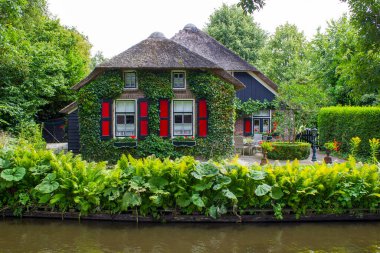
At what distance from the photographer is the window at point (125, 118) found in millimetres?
19578

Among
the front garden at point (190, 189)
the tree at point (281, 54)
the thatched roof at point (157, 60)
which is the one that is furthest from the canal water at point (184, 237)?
the tree at point (281, 54)

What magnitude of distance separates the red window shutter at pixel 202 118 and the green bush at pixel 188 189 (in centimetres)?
863

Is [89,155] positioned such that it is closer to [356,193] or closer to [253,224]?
[253,224]

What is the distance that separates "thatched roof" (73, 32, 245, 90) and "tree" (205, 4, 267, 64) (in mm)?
27249

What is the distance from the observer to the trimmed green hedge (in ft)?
66.7

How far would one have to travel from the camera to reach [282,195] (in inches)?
410

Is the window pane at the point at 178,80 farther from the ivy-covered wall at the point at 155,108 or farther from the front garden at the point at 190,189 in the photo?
the front garden at the point at 190,189

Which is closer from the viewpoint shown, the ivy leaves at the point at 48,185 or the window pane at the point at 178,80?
the ivy leaves at the point at 48,185

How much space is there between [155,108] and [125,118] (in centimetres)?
135

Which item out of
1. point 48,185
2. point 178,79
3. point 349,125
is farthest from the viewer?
point 349,125

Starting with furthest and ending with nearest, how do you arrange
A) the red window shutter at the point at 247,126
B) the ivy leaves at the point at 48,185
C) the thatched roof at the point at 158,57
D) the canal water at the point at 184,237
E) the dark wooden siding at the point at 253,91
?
the red window shutter at the point at 247,126 < the dark wooden siding at the point at 253,91 < the thatched roof at the point at 158,57 < the ivy leaves at the point at 48,185 < the canal water at the point at 184,237

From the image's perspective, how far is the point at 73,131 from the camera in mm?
21359

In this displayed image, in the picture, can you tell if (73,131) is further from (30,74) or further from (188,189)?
(188,189)

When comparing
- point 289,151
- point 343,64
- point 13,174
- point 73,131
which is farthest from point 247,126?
point 13,174
